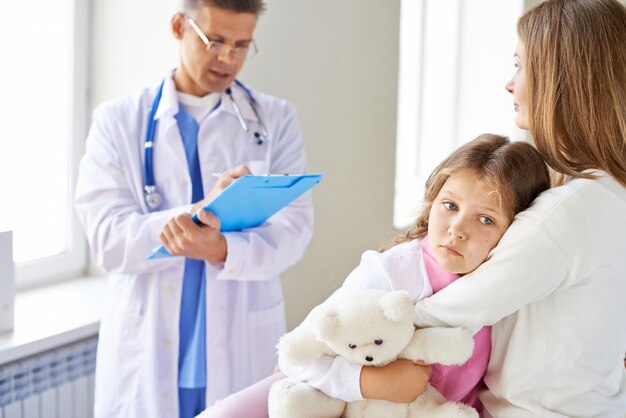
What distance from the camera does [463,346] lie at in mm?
1206

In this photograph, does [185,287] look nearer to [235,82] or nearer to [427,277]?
[235,82]

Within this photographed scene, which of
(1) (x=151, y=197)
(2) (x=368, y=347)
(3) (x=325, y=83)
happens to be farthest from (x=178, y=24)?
(2) (x=368, y=347)

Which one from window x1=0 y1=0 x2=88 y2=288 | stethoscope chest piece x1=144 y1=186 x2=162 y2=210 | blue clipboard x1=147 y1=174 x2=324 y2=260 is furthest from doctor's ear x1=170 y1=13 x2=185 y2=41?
window x1=0 y1=0 x2=88 y2=288

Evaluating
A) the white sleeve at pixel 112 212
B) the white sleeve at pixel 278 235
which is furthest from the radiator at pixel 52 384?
the white sleeve at pixel 278 235

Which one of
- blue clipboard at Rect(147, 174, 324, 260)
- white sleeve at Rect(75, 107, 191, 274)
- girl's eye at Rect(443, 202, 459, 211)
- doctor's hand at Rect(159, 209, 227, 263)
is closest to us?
girl's eye at Rect(443, 202, 459, 211)

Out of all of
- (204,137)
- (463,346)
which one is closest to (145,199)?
(204,137)

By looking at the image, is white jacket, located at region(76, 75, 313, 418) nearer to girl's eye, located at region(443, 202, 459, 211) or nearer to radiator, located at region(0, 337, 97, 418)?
radiator, located at region(0, 337, 97, 418)

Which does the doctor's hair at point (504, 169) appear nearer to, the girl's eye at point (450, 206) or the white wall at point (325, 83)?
the girl's eye at point (450, 206)

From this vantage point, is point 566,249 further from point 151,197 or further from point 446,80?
point 446,80

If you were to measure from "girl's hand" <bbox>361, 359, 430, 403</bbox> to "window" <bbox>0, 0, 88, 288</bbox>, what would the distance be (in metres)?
1.69

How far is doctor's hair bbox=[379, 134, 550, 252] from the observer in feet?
4.09

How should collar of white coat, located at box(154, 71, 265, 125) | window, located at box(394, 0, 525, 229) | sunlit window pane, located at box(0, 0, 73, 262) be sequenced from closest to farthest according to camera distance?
collar of white coat, located at box(154, 71, 265, 125), sunlit window pane, located at box(0, 0, 73, 262), window, located at box(394, 0, 525, 229)

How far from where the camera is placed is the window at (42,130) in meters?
2.53

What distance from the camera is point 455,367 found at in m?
1.33
